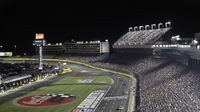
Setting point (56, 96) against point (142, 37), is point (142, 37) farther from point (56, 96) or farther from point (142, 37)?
point (56, 96)

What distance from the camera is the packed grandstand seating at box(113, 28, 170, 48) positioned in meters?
163

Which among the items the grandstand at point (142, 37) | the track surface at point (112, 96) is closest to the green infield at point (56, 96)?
the track surface at point (112, 96)

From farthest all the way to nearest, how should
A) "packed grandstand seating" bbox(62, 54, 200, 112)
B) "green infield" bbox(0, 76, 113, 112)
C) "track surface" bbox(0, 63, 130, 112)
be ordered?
"green infield" bbox(0, 76, 113, 112) → "track surface" bbox(0, 63, 130, 112) → "packed grandstand seating" bbox(62, 54, 200, 112)

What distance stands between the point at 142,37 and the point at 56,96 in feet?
338

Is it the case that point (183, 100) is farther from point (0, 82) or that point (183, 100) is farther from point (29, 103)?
point (0, 82)

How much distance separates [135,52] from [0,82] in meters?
82.5

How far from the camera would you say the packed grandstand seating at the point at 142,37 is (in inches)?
6407

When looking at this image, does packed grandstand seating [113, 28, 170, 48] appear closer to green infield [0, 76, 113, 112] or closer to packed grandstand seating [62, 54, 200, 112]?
green infield [0, 76, 113, 112]

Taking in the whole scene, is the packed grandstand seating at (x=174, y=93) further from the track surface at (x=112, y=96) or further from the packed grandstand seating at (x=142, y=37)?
the packed grandstand seating at (x=142, y=37)

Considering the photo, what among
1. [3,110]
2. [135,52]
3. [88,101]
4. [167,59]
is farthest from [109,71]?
[3,110]

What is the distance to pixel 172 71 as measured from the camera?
8425 centimetres

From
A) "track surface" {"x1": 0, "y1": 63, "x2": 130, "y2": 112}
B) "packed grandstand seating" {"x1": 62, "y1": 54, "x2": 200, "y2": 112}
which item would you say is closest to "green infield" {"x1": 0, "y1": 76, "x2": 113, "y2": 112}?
"track surface" {"x1": 0, "y1": 63, "x2": 130, "y2": 112}

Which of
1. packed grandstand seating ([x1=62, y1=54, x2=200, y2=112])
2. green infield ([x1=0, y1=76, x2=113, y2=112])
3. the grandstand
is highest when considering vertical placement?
the grandstand

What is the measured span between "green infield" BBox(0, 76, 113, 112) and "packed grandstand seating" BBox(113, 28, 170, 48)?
198 feet
